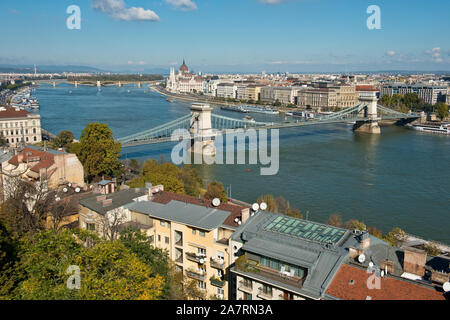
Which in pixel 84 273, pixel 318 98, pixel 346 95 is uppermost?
pixel 346 95

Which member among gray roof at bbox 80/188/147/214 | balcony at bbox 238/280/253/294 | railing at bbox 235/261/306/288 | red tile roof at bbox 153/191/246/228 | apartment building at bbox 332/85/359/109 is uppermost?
apartment building at bbox 332/85/359/109

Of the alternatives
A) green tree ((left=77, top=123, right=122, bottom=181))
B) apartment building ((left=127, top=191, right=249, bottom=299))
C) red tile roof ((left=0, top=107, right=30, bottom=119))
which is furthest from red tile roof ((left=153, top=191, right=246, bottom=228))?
red tile roof ((left=0, top=107, right=30, bottom=119))

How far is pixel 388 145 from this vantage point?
2256 centimetres

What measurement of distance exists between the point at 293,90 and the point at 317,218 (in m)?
37.8

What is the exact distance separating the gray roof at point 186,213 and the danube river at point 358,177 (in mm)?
4910

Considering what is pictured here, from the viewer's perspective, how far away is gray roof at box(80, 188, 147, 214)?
6711 mm

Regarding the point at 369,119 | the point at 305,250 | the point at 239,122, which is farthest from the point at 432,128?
the point at 305,250

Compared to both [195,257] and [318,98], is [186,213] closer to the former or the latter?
[195,257]

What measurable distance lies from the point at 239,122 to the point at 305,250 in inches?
990

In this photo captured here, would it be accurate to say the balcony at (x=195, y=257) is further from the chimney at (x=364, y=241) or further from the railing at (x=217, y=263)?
the chimney at (x=364, y=241)

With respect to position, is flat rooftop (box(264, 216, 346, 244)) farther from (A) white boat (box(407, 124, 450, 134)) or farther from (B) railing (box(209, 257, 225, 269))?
(A) white boat (box(407, 124, 450, 134))

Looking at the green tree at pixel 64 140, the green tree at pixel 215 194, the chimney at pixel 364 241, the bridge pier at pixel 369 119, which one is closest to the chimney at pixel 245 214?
the chimney at pixel 364 241

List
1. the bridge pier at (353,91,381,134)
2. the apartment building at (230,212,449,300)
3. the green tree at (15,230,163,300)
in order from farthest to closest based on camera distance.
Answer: the bridge pier at (353,91,381,134) → the apartment building at (230,212,449,300) → the green tree at (15,230,163,300)

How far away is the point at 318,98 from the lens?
42.4 meters
